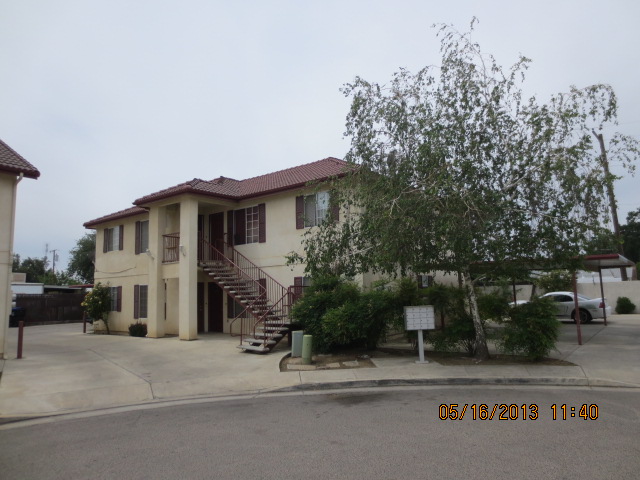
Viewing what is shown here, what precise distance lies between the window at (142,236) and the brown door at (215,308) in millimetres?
3707

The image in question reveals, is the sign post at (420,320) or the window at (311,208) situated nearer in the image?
the sign post at (420,320)

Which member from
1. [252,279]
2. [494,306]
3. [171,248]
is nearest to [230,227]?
[171,248]

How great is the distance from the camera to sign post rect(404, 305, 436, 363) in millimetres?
11141

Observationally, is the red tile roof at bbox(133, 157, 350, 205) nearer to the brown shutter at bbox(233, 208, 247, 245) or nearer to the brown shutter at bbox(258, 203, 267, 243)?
the brown shutter at bbox(258, 203, 267, 243)

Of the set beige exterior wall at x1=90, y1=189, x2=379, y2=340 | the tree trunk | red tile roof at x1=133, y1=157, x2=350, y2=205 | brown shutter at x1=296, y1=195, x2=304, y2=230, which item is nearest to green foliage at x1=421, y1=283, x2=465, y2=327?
the tree trunk

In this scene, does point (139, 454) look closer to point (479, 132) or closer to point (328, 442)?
point (328, 442)

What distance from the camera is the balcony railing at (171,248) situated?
18688mm

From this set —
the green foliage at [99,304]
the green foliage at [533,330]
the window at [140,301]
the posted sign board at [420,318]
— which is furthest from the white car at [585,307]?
the green foliage at [99,304]

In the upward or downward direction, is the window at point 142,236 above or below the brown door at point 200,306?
above

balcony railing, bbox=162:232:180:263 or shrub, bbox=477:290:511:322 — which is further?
balcony railing, bbox=162:232:180:263

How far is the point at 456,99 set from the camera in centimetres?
1080


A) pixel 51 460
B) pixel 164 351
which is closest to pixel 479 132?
pixel 51 460

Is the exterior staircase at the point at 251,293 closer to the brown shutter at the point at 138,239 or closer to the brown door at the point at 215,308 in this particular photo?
the brown door at the point at 215,308

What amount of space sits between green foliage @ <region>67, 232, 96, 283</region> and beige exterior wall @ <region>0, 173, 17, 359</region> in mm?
35787
